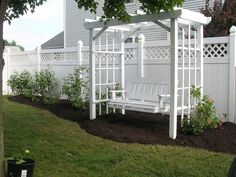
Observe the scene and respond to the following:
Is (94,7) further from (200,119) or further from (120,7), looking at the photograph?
(200,119)

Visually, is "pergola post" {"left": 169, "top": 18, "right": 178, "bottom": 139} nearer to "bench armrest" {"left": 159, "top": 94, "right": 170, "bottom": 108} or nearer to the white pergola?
the white pergola

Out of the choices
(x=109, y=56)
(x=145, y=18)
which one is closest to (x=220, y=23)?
(x=109, y=56)

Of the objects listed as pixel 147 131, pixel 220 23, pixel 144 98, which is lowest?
pixel 147 131

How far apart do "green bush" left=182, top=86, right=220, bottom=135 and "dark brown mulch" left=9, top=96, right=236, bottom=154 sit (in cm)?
12

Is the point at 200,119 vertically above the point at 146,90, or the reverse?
the point at 146,90

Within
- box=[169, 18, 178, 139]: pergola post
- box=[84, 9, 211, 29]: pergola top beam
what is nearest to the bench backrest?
box=[169, 18, 178, 139]: pergola post

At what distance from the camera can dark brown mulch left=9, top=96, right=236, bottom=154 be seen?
6.84 m

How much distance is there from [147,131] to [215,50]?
2666 millimetres

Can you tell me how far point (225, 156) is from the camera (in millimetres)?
5965

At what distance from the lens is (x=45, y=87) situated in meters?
13.0

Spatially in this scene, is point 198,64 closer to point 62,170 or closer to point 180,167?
point 180,167

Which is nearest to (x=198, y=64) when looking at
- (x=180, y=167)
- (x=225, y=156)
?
(x=225, y=156)

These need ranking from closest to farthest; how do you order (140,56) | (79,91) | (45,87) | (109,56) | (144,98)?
1. (144,98)
2. (140,56)
3. (79,91)
4. (109,56)
5. (45,87)

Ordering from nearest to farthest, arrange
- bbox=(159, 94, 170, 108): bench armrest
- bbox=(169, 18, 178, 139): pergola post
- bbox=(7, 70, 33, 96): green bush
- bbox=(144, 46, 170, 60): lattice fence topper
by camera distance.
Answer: bbox=(169, 18, 178, 139): pergola post → bbox=(159, 94, 170, 108): bench armrest → bbox=(144, 46, 170, 60): lattice fence topper → bbox=(7, 70, 33, 96): green bush
